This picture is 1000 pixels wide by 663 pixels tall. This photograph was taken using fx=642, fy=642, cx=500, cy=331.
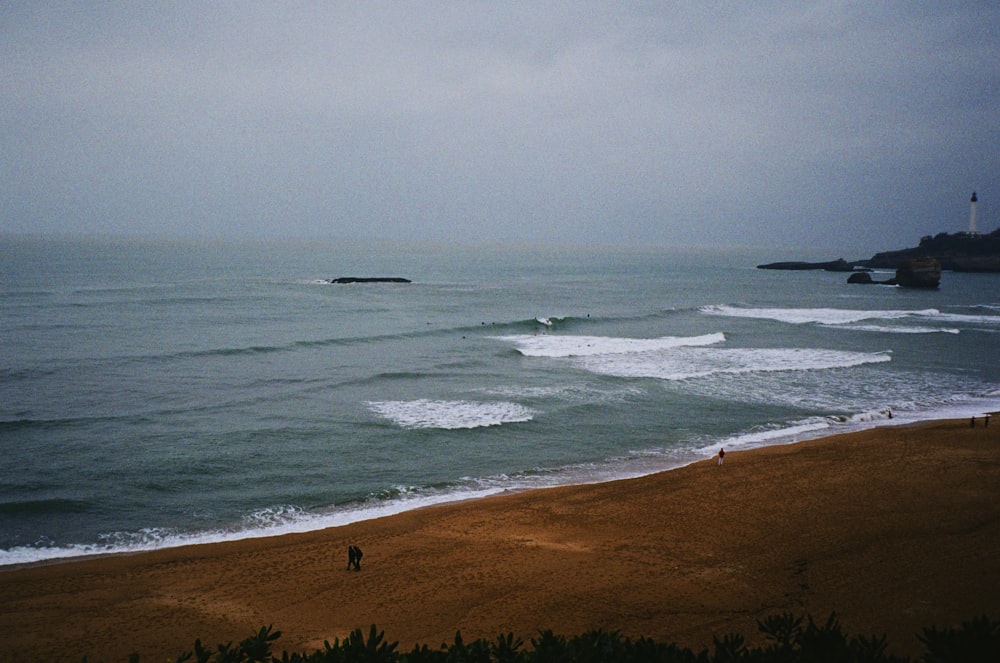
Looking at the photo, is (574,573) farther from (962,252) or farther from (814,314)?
(962,252)

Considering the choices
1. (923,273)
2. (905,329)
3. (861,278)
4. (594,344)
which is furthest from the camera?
(861,278)

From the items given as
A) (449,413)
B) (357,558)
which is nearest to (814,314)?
(449,413)

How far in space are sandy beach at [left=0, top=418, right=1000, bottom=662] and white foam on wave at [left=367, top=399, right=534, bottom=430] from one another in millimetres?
6983

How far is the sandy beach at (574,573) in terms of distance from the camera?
11.9 m

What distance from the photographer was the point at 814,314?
59.4 metres

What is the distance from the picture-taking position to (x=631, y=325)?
51.9 metres

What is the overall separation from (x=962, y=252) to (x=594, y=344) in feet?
367

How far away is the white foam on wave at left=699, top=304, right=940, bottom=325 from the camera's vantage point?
5557cm

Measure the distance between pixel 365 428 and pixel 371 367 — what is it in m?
10.4

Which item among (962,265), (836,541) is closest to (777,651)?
(836,541)

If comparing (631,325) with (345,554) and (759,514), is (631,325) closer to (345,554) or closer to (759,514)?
(759,514)

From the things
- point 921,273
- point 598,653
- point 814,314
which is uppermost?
point 921,273

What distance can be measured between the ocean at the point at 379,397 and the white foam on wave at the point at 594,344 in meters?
0.27

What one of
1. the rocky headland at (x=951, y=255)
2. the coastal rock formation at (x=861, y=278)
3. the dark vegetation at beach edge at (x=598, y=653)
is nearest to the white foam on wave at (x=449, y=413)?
the dark vegetation at beach edge at (x=598, y=653)
